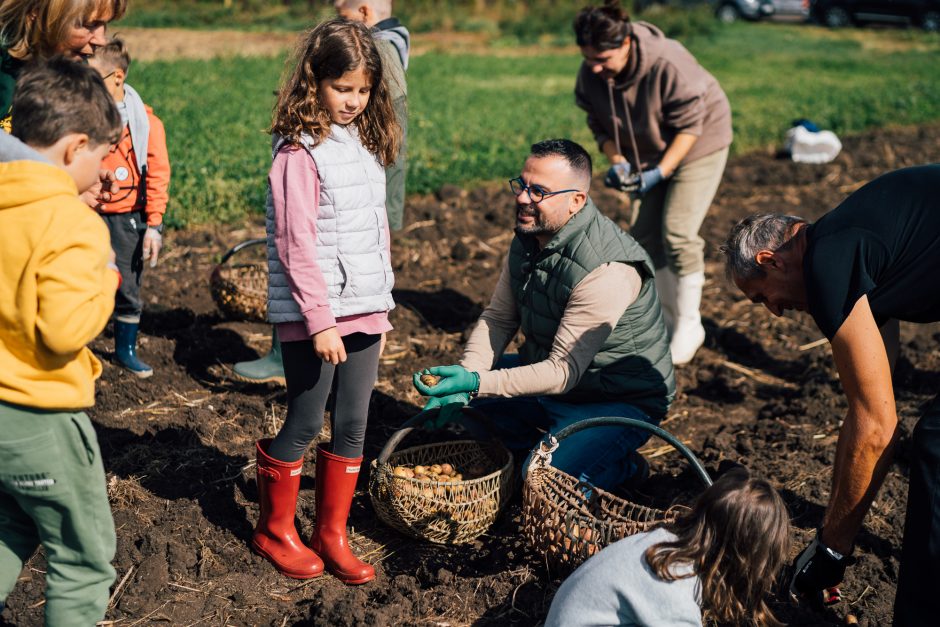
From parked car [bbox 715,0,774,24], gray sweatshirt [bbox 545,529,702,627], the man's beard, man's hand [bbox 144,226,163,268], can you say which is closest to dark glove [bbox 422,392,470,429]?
the man's beard

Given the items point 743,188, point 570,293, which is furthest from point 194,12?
point 570,293

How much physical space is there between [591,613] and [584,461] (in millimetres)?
1211

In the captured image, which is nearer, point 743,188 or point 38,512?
point 38,512

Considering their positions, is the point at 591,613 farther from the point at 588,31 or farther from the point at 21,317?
the point at 588,31

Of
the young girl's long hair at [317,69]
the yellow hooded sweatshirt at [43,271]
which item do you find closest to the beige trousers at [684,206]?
the young girl's long hair at [317,69]

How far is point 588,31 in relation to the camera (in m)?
4.89

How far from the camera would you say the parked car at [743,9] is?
1163 inches

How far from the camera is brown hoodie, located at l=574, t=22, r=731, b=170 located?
5.04 meters

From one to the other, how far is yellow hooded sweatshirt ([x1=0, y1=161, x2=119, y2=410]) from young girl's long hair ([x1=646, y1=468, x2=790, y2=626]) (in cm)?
150

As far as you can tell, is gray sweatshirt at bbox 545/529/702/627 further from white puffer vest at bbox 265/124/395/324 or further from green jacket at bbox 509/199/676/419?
green jacket at bbox 509/199/676/419

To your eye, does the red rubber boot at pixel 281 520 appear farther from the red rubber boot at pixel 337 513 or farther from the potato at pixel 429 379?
the potato at pixel 429 379

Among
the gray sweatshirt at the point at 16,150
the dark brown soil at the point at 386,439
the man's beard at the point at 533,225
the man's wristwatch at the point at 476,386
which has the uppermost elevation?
the gray sweatshirt at the point at 16,150

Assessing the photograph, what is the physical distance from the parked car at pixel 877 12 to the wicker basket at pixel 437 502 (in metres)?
26.9

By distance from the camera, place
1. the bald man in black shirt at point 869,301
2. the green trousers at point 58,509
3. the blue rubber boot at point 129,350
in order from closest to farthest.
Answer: the green trousers at point 58,509, the bald man in black shirt at point 869,301, the blue rubber boot at point 129,350
